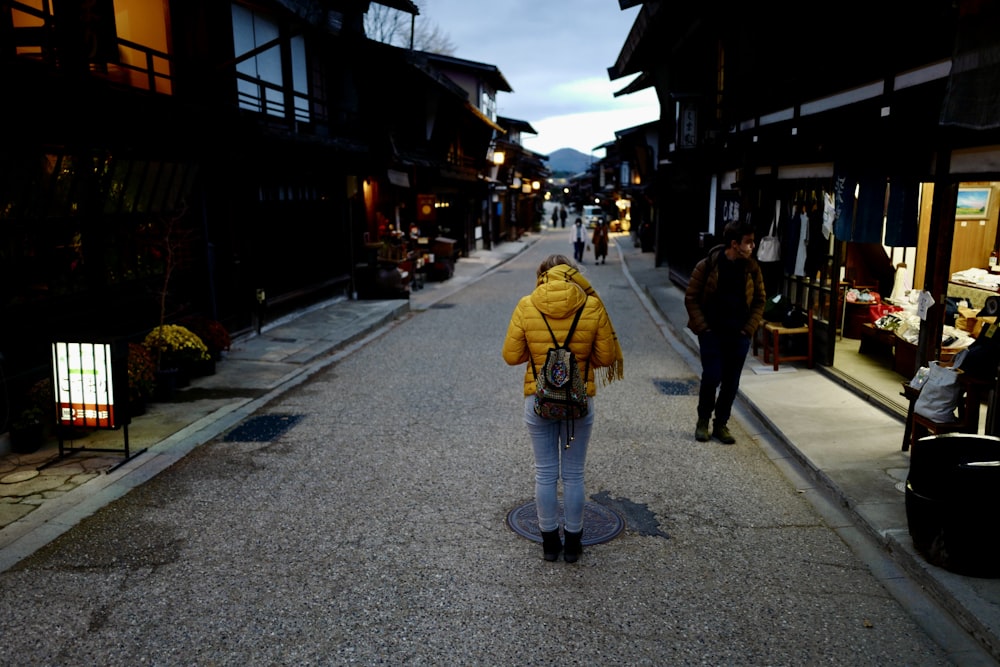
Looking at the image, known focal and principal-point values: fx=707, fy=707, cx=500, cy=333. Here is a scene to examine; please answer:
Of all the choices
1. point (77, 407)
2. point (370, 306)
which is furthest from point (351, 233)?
point (77, 407)

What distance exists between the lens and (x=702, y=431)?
792 cm

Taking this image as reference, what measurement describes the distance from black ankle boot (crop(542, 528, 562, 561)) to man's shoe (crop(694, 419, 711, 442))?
3.28 metres

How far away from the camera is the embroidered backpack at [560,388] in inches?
187

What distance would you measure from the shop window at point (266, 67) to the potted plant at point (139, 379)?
580cm

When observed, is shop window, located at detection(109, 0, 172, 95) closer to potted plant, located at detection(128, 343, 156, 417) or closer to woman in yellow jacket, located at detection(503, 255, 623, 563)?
potted plant, located at detection(128, 343, 156, 417)

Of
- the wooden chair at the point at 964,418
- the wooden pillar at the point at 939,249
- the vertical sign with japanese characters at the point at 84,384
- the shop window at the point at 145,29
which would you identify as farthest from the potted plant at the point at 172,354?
the wooden pillar at the point at 939,249

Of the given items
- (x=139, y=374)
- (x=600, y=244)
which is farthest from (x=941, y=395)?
(x=600, y=244)

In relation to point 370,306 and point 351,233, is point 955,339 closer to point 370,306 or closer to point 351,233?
point 370,306

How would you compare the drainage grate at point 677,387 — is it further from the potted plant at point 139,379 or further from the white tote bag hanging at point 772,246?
the potted plant at point 139,379

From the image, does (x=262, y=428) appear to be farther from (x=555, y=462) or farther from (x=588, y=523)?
(x=555, y=462)

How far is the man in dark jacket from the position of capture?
7.37 metres

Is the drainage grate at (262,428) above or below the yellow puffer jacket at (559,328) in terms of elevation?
below

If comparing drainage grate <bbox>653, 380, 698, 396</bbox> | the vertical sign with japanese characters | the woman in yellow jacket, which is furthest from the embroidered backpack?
drainage grate <bbox>653, 380, 698, 396</bbox>

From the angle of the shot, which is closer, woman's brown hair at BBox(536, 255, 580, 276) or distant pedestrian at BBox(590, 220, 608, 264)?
woman's brown hair at BBox(536, 255, 580, 276)
